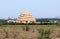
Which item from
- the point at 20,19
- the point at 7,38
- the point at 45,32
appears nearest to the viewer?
the point at 45,32

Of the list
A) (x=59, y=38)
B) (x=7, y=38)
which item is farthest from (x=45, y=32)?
(x=7, y=38)

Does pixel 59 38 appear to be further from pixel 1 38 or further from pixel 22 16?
pixel 22 16

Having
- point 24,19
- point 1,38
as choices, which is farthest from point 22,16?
point 1,38

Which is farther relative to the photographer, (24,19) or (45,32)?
(24,19)

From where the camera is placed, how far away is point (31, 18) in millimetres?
106625

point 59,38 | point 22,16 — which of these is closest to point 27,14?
point 22,16

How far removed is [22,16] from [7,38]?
85.3 meters

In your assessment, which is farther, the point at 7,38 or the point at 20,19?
the point at 20,19

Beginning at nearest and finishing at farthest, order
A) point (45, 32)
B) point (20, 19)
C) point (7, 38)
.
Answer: point (45, 32) < point (7, 38) < point (20, 19)

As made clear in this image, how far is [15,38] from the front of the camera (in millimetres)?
19938

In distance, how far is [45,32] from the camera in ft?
65.2

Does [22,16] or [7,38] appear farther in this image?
[22,16]

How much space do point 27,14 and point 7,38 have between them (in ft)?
280

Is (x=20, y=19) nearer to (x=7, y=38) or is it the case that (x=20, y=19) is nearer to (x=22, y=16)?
(x=22, y=16)
